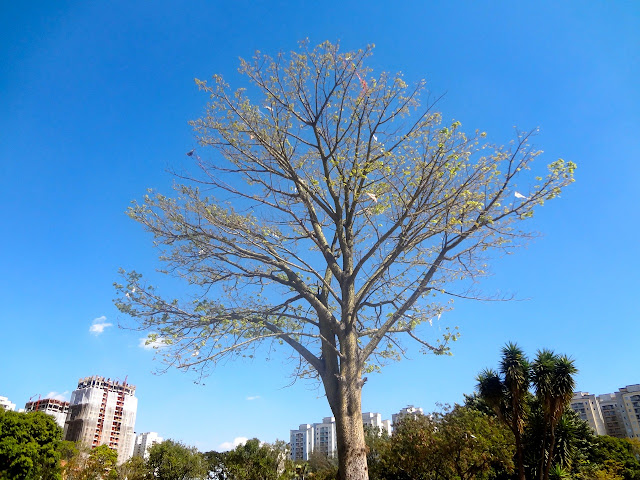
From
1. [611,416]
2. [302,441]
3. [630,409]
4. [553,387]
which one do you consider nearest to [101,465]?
[553,387]

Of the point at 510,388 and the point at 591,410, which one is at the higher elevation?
the point at 591,410

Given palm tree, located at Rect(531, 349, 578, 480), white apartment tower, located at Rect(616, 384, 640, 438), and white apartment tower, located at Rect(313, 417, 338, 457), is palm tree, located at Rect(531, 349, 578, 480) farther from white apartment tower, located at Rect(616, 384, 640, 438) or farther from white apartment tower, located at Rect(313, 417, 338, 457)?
white apartment tower, located at Rect(313, 417, 338, 457)

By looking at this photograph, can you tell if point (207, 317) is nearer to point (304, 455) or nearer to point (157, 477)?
point (157, 477)

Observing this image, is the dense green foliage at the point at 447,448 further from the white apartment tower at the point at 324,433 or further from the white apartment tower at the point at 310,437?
the white apartment tower at the point at 324,433

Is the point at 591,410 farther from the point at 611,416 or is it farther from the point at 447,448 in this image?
the point at 447,448

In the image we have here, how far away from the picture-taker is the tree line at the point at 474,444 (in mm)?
15672

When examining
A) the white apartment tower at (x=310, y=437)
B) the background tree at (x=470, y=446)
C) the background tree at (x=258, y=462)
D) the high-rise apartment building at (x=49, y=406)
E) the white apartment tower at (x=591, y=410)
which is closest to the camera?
the background tree at (x=470, y=446)

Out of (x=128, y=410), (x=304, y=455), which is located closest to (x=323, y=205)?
(x=128, y=410)

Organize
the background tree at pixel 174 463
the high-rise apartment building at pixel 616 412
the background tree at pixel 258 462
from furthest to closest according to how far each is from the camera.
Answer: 1. the high-rise apartment building at pixel 616 412
2. the background tree at pixel 258 462
3. the background tree at pixel 174 463

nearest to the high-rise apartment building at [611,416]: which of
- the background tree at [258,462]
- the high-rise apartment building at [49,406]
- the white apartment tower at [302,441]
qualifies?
the white apartment tower at [302,441]

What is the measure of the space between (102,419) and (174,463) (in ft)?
205

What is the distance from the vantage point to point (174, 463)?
1260 inches

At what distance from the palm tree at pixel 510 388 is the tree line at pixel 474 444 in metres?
0.04

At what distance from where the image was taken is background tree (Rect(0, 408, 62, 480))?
938 inches
